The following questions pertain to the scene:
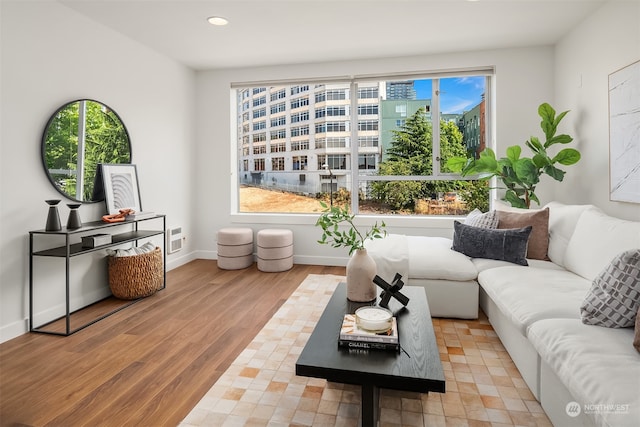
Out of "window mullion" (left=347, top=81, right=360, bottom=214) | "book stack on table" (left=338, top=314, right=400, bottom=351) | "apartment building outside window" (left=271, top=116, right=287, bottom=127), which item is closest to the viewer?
"book stack on table" (left=338, top=314, right=400, bottom=351)

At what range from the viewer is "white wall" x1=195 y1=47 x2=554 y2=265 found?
4.12 meters

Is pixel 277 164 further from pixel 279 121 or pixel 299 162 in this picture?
pixel 279 121

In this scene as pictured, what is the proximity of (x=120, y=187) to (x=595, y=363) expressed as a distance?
3.75 meters

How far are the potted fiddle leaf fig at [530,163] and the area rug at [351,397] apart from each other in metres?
1.85

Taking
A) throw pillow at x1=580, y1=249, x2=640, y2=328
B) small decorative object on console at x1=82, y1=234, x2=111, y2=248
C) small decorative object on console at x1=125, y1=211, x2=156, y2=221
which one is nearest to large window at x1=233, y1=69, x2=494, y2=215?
small decorative object on console at x1=125, y1=211, x2=156, y2=221

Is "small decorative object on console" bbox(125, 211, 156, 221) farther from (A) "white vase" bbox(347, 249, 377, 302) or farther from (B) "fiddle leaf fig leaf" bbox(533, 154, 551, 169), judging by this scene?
(B) "fiddle leaf fig leaf" bbox(533, 154, 551, 169)

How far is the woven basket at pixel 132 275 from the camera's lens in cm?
325

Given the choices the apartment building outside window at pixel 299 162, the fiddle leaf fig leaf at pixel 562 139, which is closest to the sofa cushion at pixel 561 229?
the fiddle leaf fig leaf at pixel 562 139

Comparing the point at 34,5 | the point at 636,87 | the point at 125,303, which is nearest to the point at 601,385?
the point at 636,87

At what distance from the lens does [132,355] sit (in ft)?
7.55

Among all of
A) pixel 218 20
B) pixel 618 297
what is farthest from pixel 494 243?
pixel 218 20

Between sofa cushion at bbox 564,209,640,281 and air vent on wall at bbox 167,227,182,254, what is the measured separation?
13.3ft

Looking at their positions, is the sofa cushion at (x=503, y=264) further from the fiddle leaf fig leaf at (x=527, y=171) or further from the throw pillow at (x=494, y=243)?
the fiddle leaf fig leaf at (x=527, y=171)

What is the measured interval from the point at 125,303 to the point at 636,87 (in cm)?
445
